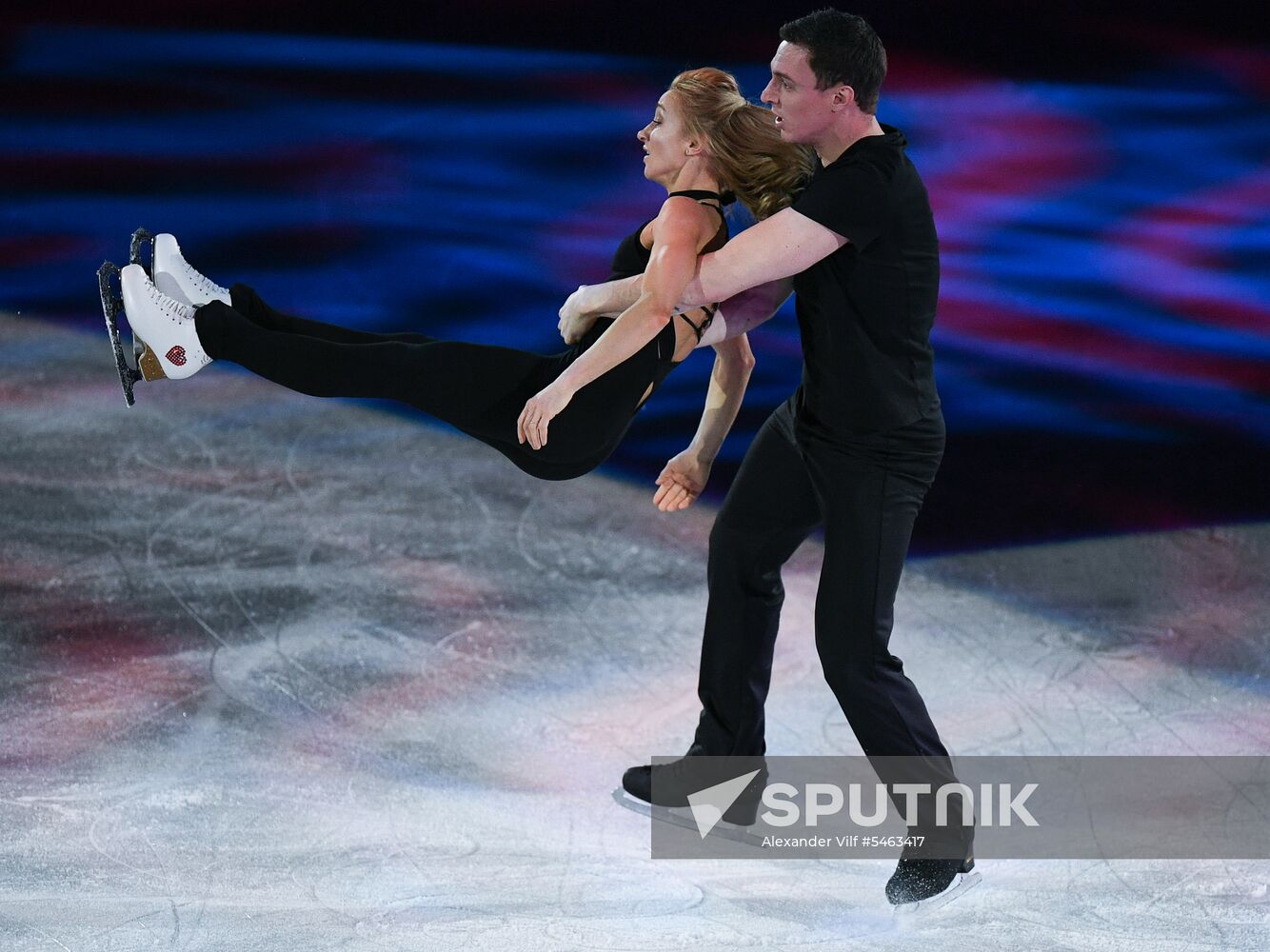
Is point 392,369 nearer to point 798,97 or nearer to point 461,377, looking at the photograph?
point 461,377

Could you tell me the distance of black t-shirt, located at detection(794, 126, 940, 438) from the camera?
273 centimetres

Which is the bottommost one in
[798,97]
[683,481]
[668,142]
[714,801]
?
[714,801]

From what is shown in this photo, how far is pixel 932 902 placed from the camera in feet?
9.81

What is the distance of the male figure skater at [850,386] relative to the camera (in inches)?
108

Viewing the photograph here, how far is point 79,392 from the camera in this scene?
5434 mm

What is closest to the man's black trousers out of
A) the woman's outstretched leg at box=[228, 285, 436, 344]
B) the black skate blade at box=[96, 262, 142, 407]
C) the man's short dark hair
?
the man's short dark hair

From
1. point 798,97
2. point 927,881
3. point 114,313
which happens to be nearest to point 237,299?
point 114,313

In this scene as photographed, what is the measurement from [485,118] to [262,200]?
0.94 meters

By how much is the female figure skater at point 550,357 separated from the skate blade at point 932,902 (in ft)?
3.63

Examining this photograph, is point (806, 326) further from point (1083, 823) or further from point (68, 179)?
point (68, 179)

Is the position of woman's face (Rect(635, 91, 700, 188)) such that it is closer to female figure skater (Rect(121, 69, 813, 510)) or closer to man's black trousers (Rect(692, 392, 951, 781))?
female figure skater (Rect(121, 69, 813, 510))

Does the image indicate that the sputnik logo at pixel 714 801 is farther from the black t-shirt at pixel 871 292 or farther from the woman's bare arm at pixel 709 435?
the black t-shirt at pixel 871 292

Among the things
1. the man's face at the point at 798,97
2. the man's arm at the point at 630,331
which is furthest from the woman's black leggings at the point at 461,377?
the man's face at the point at 798,97

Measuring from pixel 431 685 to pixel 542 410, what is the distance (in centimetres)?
153
